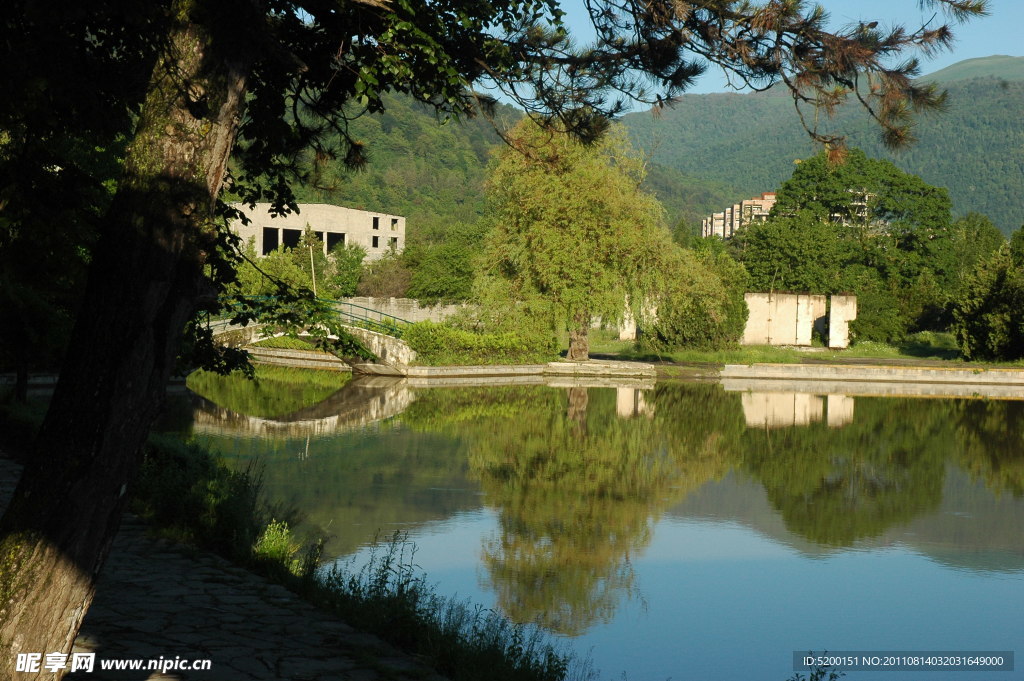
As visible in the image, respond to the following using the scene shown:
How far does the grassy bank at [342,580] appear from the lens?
6.98 meters

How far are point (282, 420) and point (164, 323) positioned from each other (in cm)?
2033

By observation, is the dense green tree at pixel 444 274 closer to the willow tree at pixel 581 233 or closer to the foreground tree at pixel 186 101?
the willow tree at pixel 581 233

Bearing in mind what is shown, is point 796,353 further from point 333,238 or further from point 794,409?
point 333,238

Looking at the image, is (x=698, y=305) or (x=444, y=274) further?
(x=444, y=274)

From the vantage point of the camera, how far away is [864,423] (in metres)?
26.5

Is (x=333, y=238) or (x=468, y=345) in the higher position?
(x=333, y=238)

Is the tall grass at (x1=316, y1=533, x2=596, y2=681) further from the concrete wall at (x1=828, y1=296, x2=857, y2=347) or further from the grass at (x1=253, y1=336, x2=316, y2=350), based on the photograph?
the concrete wall at (x1=828, y1=296, x2=857, y2=347)

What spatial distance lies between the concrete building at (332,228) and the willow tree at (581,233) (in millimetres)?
37843

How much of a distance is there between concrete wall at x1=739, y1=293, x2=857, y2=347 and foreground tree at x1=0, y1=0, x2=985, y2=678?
43190 millimetres

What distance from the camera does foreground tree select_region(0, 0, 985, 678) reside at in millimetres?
4418

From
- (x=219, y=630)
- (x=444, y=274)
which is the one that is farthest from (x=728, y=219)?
(x=219, y=630)

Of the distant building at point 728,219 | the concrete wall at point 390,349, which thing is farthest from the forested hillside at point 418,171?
the concrete wall at point 390,349

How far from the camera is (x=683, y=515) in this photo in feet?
51.6

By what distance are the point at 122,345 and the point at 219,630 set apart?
3056mm
